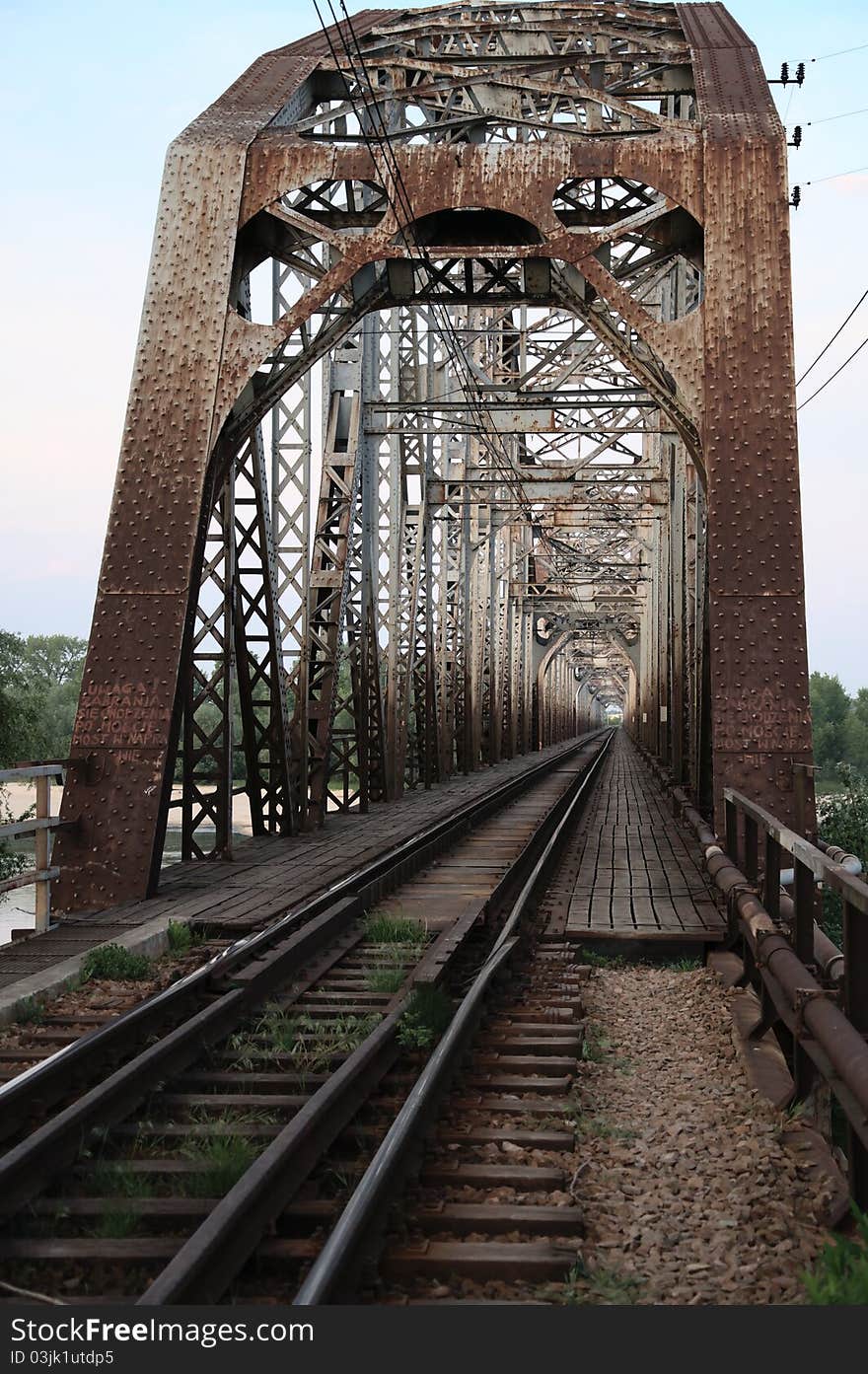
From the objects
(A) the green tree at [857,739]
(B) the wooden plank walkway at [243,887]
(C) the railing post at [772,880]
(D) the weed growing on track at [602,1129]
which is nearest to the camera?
(D) the weed growing on track at [602,1129]

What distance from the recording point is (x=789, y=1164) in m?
4.45

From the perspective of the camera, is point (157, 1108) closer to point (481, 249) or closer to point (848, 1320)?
point (848, 1320)

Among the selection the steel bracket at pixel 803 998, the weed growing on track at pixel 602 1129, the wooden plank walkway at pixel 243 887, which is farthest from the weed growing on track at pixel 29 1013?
the steel bracket at pixel 803 998

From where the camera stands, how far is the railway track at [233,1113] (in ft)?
11.7

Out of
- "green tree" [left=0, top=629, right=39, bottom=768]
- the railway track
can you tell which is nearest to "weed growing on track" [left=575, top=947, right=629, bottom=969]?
the railway track

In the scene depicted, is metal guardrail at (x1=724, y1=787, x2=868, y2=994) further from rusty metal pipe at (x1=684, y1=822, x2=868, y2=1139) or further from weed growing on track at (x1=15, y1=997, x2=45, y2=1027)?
weed growing on track at (x1=15, y1=997, x2=45, y2=1027)

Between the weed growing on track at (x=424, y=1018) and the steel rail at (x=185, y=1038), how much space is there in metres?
0.84

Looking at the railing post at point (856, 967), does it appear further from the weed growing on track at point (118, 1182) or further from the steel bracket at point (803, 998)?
the weed growing on track at point (118, 1182)

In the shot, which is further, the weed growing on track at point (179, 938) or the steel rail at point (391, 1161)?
the weed growing on track at point (179, 938)

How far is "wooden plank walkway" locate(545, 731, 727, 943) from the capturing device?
8406mm

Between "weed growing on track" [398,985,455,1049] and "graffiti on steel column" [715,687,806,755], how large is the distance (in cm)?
389

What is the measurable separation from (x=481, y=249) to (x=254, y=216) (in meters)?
1.95

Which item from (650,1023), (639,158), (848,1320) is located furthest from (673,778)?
(848,1320)

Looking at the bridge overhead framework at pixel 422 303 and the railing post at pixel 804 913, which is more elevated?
the bridge overhead framework at pixel 422 303
